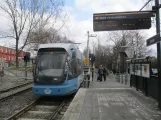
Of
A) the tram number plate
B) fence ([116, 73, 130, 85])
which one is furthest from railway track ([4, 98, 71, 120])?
fence ([116, 73, 130, 85])

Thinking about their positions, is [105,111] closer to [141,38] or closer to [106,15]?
[106,15]

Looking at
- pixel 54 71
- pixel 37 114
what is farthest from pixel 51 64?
pixel 37 114

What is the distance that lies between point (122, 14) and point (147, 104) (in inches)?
148

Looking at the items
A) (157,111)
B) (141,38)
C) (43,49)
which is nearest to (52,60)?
(43,49)

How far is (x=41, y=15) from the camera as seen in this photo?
39.3m

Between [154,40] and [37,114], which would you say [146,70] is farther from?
[37,114]

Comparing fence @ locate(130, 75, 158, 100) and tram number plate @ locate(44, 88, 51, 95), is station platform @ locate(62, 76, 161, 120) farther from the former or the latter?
tram number plate @ locate(44, 88, 51, 95)

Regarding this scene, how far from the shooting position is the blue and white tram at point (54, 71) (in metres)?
12.1

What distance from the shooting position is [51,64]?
1263 centimetres

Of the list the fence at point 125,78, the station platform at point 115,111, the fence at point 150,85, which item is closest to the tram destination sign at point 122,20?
the fence at point 150,85

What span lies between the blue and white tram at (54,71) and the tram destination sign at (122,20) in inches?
121

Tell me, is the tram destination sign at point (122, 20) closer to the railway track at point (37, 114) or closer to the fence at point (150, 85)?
the fence at point (150, 85)

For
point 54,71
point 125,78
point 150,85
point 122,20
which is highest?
point 122,20

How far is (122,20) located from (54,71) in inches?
182
